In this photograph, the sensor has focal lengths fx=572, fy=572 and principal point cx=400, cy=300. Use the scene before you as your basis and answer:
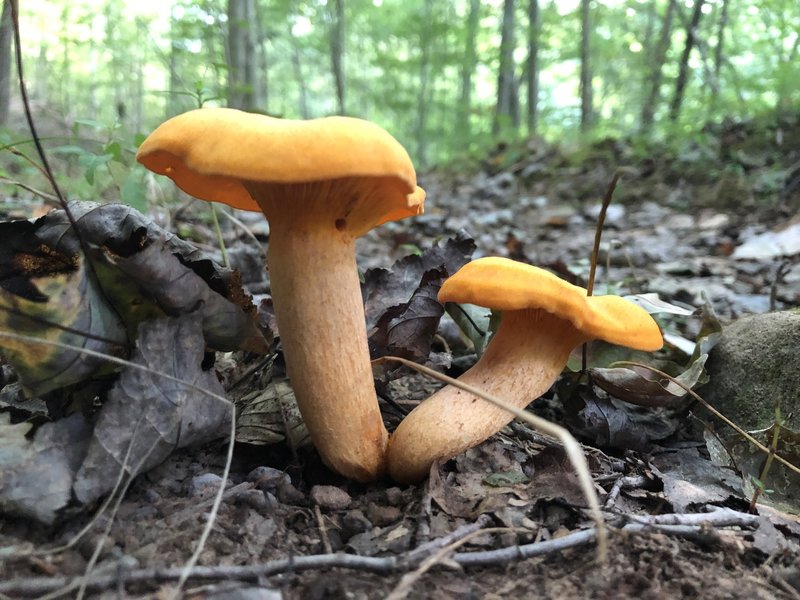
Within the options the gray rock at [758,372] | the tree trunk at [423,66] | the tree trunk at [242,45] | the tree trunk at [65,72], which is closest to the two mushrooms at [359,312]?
the gray rock at [758,372]

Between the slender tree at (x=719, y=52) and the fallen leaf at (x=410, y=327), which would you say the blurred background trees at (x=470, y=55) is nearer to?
the slender tree at (x=719, y=52)

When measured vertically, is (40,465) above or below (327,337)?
below

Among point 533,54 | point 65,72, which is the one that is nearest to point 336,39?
point 533,54

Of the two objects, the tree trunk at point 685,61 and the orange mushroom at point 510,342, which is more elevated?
the tree trunk at point 685,61

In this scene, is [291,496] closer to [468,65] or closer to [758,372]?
[758,372]

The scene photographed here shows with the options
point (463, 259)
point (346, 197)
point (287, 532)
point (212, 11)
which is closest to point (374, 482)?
point (287, 532)

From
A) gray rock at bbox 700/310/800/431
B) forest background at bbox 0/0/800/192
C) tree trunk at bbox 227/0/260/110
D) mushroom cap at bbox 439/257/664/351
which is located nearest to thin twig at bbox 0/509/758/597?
mushroom cap at bbox 439/257/664/351
